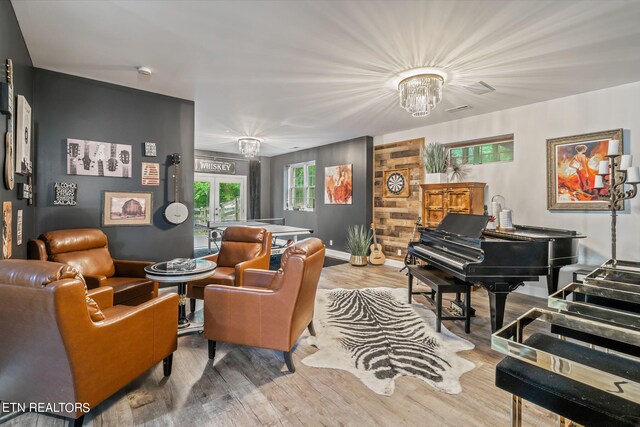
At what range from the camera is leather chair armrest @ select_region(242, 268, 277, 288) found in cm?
281

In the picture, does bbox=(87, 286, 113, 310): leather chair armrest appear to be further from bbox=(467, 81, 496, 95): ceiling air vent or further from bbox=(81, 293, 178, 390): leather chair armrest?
bbox=(467, 81, 496, 95): ceiling air vent

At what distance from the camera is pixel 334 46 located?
8.77 feet

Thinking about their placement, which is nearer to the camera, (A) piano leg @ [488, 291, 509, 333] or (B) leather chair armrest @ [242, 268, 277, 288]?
(A) piano leg @ [488, 291, 509, 333]

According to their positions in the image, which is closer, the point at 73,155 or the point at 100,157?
the point at 73,155

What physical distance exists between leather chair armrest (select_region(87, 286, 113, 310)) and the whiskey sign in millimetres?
5935

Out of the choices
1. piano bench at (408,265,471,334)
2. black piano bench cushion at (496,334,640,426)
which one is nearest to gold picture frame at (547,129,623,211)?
piano bench at (408,265,471,334)

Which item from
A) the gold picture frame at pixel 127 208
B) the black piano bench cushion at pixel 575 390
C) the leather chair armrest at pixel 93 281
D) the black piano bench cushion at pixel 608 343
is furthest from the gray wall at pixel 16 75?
the black piano bench cushion at pixel 608 343

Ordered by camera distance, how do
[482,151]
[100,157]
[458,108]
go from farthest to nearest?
[482,151], [458,108], [100,157]

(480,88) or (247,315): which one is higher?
(480,88)

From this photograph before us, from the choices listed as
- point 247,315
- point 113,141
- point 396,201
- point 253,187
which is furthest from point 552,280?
point 253,187

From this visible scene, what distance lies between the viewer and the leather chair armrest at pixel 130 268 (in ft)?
10.5

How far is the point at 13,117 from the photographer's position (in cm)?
232

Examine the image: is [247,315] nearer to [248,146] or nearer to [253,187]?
[248,146]

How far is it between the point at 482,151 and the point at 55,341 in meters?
5.41
